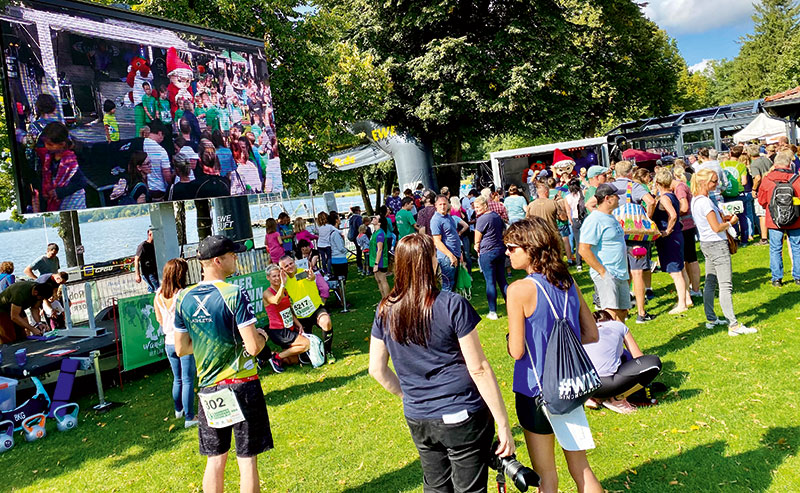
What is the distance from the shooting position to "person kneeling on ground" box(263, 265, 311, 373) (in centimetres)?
675

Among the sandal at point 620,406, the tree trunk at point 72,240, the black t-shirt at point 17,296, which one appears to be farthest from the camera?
the tree trunk at point 72,240

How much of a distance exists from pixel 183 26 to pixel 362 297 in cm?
592

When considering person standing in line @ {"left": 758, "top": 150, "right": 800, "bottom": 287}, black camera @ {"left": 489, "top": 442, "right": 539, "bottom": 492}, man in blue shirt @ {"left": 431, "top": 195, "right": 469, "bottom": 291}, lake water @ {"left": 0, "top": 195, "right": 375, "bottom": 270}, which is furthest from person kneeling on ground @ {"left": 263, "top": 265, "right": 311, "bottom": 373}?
lake water @ {"left": 0, "top": 195, "right": 375, "bottom": 270}

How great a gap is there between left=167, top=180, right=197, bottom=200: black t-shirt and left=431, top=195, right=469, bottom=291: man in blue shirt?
3.79 m

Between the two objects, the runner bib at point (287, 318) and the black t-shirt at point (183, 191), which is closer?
the runner bib at point (287, 318)

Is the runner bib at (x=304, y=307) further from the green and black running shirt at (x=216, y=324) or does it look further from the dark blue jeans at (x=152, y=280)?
the dark blue jeans at (x=152, y=280)

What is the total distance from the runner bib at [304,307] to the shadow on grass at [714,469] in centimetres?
436

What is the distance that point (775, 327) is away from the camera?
633 cm

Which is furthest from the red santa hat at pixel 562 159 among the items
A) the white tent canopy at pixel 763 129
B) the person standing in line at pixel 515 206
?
the person standing in line at pixel 515 206

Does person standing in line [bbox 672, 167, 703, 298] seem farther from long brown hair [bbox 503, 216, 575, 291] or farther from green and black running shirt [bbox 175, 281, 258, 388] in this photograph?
green and black running shirt [bbox 175, 281, 258, 388]

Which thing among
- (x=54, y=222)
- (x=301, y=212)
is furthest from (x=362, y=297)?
(x=301, y=212)

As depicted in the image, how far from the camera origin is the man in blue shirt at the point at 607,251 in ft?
18.5

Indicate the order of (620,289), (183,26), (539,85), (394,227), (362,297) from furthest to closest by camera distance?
(539,85), (394,227), (362,297), (183,26), (620,289)

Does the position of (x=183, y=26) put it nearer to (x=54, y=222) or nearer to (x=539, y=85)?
(x=539, y=85)
